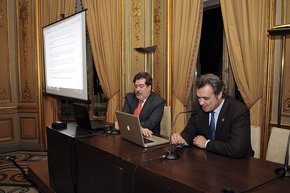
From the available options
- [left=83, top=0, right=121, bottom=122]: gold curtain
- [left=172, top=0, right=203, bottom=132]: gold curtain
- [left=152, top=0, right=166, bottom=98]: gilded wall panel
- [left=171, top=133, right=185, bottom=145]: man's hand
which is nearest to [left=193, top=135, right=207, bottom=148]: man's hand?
[left=171, top=133, right=185, bottom=145]: man's hand

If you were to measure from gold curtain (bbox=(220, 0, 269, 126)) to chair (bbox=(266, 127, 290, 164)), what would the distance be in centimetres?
86

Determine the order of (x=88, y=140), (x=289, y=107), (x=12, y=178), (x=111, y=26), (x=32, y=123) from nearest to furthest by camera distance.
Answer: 1. (x=88, y=140)
2. (x=289, y=107)
3. (x=12, y=178)
4. (x=111, y=26)
5. (x=32, y=123)

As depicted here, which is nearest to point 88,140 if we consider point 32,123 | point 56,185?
point 56,185

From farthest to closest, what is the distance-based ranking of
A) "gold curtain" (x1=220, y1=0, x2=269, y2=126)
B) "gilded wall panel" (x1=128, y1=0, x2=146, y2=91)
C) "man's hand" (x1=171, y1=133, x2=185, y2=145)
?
1. "gilded wall panel" (x1=128, y1=0, x2=146, y2=91)
2. "gold curtain" (x1=220, y1=0, x2=269, y2=126)
3. "man's hand" (x1=171, y1=133, x2=185, y2=145)

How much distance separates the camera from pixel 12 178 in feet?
11.6

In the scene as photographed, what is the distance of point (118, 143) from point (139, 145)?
0.69ft

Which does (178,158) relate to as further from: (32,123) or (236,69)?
(32,123)

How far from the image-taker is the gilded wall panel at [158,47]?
394 cm

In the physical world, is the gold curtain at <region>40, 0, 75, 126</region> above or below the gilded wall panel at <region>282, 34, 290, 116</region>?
above

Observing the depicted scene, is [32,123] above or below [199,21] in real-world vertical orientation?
below

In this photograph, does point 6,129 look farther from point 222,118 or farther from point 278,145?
point 278,145

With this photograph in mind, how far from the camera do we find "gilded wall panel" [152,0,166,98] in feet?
12.9

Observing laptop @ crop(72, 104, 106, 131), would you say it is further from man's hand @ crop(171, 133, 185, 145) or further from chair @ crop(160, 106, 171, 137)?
man's hand @ crop(171, 133, 185, 145)

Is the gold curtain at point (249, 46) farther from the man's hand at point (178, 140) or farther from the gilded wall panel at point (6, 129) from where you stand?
the gilded wall panel at point (6, 129)
